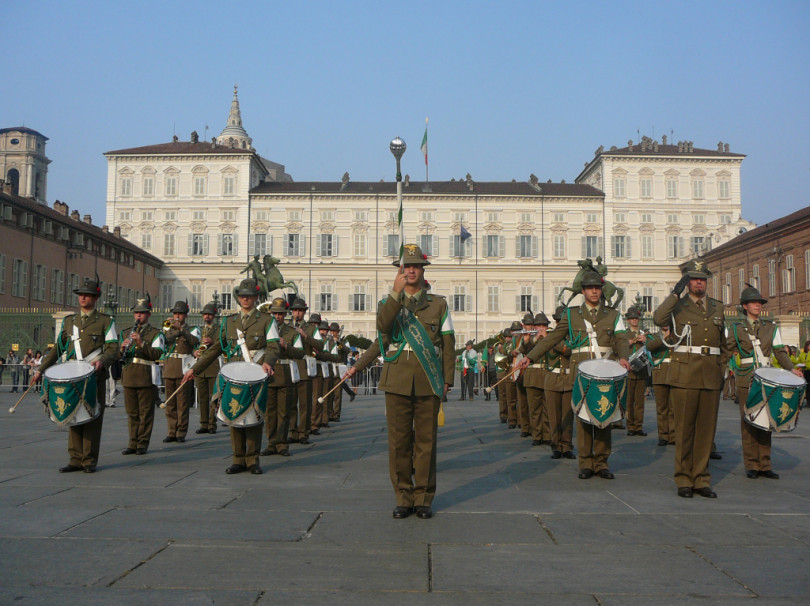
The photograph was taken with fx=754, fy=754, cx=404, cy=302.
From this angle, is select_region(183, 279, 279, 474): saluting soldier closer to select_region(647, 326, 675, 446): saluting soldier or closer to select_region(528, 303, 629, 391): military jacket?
select_region(528, 303, 629, 391): military jacket

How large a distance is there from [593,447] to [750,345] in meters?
2.33

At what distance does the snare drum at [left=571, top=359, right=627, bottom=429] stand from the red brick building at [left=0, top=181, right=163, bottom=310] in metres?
31.7

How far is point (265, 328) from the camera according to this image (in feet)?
29.2

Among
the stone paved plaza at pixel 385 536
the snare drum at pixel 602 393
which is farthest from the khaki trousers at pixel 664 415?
the snare drum at pixel 602 393

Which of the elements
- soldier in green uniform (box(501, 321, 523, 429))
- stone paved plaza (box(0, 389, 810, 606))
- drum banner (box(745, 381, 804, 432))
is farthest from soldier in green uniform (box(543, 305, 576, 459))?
soldier in green uniform (box(501, 321, 523, 429))

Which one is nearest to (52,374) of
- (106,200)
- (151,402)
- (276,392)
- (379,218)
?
(151,402)

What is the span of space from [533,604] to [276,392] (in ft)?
22.8

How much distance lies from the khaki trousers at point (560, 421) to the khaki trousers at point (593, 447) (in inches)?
58.3

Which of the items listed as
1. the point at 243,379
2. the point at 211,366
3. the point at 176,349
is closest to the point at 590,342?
the point at 243,379

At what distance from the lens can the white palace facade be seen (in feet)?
216

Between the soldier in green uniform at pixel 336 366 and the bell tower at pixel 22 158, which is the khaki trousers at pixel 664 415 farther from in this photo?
the bell tower at pixel 22 158

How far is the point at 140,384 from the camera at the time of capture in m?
10.2

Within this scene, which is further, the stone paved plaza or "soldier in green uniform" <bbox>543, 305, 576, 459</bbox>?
"soldier in green uniform" <bbox>543, 305, 576, 459</bbox>

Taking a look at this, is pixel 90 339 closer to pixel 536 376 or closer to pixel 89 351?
pixel 89 351
